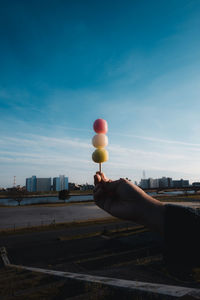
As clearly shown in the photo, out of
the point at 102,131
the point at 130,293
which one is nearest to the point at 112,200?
the point at 102,131

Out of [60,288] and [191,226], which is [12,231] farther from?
[191,226]

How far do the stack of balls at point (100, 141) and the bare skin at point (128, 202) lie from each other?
1.79ft

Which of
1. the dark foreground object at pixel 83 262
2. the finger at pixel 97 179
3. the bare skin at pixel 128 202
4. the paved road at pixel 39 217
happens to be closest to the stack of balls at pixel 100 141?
the bare skin at pixel 128 202

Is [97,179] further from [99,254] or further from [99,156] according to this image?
[99,254]

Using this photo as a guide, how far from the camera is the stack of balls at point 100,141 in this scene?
15.7 ft

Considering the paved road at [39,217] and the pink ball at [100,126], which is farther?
the paved road at [39,217]

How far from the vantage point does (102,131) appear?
4965 millimetres

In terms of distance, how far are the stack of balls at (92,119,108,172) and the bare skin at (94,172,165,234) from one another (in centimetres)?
55

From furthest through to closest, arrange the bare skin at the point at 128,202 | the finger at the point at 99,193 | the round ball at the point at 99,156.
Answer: the round ball at the point at 99,156, the finger at the point at 99,193, the bare skin at the point at 128,202

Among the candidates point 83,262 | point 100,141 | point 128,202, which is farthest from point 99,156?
point 83,262

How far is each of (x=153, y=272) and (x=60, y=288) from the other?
6182mm

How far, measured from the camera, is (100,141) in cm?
492

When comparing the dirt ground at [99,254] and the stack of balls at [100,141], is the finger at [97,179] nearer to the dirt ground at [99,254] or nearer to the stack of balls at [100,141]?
the stack of balls at [100,141]

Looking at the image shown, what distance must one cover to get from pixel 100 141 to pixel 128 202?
1904 mm
